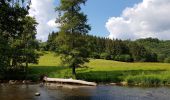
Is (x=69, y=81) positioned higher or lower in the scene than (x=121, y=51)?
lower

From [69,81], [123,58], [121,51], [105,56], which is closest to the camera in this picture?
[69,81]

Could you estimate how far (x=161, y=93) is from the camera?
48219 millimetres

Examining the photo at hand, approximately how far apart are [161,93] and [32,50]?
110 ft

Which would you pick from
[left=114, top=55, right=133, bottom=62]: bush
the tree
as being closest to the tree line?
[left=114, top=55, right=133, bottom=62]: bush

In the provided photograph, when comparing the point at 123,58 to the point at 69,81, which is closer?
the point at 69,81

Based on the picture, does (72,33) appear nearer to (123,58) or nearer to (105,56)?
(105,56)

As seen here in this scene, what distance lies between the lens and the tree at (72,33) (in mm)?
65938

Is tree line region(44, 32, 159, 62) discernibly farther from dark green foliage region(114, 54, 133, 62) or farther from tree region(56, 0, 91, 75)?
tree region(56, 0, 91, 75)

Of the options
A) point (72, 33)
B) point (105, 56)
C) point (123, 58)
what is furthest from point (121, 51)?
point (72, 33)

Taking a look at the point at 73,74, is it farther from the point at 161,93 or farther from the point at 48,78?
the point at 161,93

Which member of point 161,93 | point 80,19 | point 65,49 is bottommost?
point 161,93

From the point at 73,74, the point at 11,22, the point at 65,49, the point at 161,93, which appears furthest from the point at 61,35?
the point at 11,22

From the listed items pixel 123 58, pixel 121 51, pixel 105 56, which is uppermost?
pixel 121 51

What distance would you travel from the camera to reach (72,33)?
223 ft
